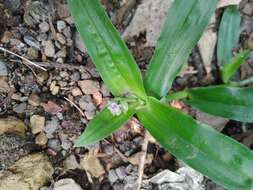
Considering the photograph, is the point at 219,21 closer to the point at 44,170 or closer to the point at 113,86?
the point at 113,86

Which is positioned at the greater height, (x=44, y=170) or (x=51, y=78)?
(x=51, y=78)

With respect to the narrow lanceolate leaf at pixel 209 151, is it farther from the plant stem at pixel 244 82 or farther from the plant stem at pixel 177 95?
the plant stem at pixel 244 82

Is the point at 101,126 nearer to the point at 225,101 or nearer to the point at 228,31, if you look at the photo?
the point at 225,101

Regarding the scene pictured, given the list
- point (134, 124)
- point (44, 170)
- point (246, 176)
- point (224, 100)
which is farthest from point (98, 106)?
point (246, 176)

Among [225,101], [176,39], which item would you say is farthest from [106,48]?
[225,101]

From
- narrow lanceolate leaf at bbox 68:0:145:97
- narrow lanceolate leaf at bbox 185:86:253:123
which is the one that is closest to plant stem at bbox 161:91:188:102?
narrow lanceolate leaf at bbox 185:86:253:123
